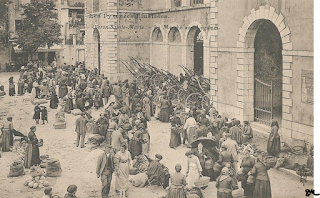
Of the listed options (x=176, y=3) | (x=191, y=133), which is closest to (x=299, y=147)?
(x=191, y=133)

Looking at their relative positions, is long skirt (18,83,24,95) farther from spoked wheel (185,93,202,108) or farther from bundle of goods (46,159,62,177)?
bundle of goods (46,159,62,177)

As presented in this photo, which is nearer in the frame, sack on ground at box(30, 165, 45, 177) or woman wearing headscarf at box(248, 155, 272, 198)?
woman wearing headscarf at box(248, 155, 272, 198)

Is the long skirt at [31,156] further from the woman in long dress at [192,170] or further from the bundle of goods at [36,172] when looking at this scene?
the woman in long dress at [192,170]

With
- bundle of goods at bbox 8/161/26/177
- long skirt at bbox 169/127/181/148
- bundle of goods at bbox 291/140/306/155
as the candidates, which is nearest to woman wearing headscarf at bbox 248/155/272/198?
bundle of goods at bbox 291/140/306/155

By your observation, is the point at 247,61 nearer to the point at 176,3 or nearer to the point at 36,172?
the point at 36,172

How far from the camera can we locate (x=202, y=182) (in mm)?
9438

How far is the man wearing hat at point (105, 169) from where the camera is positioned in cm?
911

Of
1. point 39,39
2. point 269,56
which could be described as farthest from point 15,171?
point 39,39

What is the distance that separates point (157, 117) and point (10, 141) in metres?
7.21

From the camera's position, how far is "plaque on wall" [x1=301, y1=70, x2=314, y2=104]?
10.5 meters

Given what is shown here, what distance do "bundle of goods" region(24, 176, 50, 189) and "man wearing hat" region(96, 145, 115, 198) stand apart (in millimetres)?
1873

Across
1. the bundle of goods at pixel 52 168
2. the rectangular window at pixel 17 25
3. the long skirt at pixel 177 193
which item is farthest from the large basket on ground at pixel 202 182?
the rectangular window at pixel 17 25

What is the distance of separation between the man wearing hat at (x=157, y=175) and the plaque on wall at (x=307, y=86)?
4.76m

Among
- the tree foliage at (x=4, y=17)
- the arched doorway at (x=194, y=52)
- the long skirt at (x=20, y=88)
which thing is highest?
the tree foliage at (x=4, y=17)
